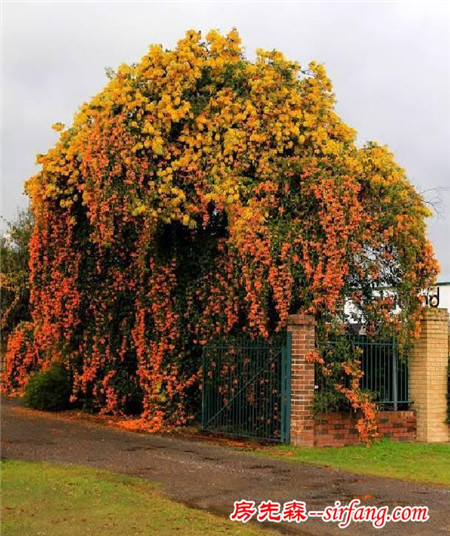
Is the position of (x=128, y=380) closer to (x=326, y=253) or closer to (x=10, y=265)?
(x=326, y=253)

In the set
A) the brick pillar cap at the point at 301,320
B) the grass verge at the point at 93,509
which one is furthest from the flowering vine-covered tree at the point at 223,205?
the grass verge at the point at 93,509

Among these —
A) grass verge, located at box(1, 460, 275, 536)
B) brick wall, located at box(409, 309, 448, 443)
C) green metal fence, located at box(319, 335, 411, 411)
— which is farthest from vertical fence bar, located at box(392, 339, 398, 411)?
grass verge, located at box(1, 460, 275, 536)

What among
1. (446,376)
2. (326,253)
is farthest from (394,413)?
(326,253)

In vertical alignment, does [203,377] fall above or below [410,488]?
above

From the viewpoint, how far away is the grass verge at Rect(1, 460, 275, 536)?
7328mm

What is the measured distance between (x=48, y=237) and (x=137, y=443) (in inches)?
229

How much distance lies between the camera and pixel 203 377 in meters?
15.0

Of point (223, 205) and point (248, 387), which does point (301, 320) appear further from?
point (223, 205)

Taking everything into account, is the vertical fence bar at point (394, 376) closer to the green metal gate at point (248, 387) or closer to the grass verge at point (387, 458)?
the grass verge at point (387, 458)

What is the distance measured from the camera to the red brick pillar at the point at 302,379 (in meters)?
13.2

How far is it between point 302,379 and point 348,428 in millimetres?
1271

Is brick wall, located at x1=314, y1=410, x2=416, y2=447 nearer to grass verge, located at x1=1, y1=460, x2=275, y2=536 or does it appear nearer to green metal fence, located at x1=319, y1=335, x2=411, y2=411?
green metal fence, located at x1=319, y1=335, x2=411, y2=411

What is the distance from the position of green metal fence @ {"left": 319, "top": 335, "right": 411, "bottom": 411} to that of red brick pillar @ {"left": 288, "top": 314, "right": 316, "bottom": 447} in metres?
1.32

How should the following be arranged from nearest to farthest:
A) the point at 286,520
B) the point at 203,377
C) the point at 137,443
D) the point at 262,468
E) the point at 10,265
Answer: the point at 286,520
the point at 262,468
the point at 137,443
the point at 203,377
the point at 10,265
